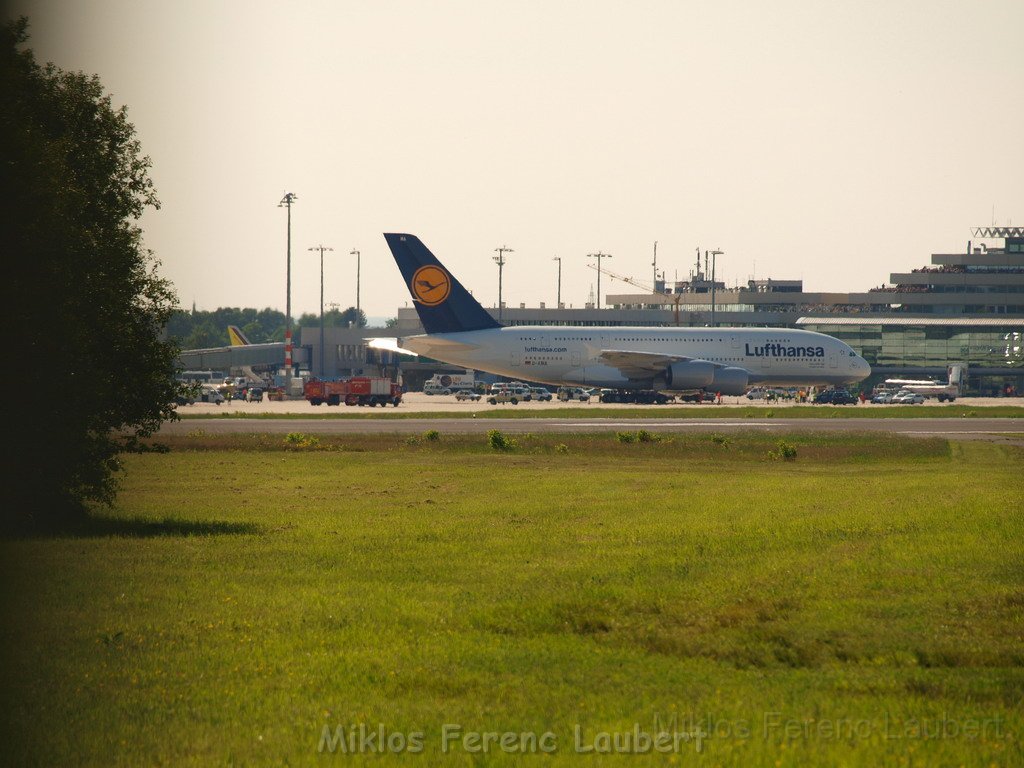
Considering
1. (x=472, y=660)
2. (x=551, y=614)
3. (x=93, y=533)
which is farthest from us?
(x=93, y=533)

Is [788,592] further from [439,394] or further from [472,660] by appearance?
[439,394]

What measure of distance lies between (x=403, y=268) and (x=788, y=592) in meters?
72.8

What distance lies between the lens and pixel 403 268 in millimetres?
87688

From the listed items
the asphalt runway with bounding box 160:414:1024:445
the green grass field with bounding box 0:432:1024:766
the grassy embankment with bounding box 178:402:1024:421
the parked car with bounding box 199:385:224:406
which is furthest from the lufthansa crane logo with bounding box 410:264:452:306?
the green grass field with bounding box 0:432:1024:766

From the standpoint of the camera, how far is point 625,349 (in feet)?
308

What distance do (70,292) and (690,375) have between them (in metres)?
71.7

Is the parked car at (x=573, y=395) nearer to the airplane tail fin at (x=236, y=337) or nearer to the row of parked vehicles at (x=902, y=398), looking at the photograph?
the row of parked vehicles at (x=902, y=398)

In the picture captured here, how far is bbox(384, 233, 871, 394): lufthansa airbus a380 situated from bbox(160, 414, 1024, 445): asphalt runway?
16.4m

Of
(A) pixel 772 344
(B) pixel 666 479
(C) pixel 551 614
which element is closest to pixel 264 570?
(C) pixel 551 614

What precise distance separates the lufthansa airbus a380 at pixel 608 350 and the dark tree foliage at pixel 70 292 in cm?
6169

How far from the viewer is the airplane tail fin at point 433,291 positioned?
8769cm

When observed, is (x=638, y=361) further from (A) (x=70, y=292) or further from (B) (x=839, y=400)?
(A) (x=70, y=292)

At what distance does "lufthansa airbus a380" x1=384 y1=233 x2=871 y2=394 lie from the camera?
292ft

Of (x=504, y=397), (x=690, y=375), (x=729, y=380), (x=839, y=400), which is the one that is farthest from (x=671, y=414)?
(x=839, y=400)
